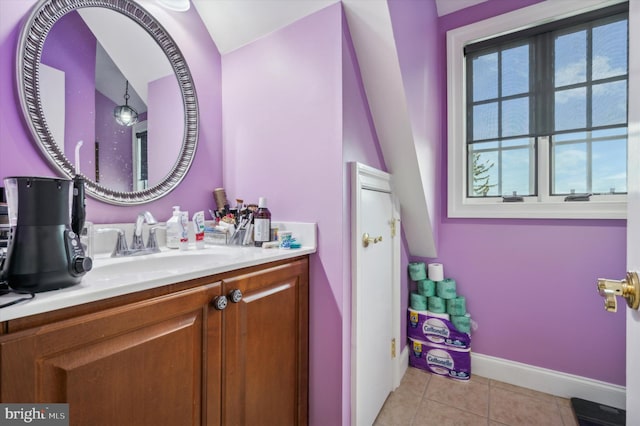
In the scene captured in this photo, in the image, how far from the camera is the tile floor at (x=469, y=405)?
1.48 meters

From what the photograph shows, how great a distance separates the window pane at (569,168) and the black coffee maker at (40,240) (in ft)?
7.85

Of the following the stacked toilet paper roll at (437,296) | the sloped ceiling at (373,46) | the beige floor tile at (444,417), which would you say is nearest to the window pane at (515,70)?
the sloped ceiling at (373,46)

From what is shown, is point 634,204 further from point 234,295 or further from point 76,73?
point 76,73

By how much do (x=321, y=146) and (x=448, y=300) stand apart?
1.42m

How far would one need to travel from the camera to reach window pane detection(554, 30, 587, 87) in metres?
1.73

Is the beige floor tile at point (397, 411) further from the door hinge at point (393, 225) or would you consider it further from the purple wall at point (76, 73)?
the purple wall at point (76, 73)

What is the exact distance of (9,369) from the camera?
472mm

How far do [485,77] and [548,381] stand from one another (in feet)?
6.73

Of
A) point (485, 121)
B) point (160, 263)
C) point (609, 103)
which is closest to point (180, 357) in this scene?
point (160, 263)

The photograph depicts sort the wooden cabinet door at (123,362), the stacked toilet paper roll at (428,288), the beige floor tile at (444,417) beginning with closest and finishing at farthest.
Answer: the wooden cabinet door at (123,362), the beige floor tile at (444,417), the stacked toilet paper roll at (428,288)

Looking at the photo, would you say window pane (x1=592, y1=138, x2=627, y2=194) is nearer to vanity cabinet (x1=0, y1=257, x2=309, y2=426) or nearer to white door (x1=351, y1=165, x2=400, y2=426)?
white door (x1=351, y1=165, x2=400, y2=426)

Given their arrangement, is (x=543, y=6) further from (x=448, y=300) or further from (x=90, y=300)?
(x=90, y=300)

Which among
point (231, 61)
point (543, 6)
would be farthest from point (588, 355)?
point (231, 61)

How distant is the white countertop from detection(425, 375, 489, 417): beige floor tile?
129 cm
